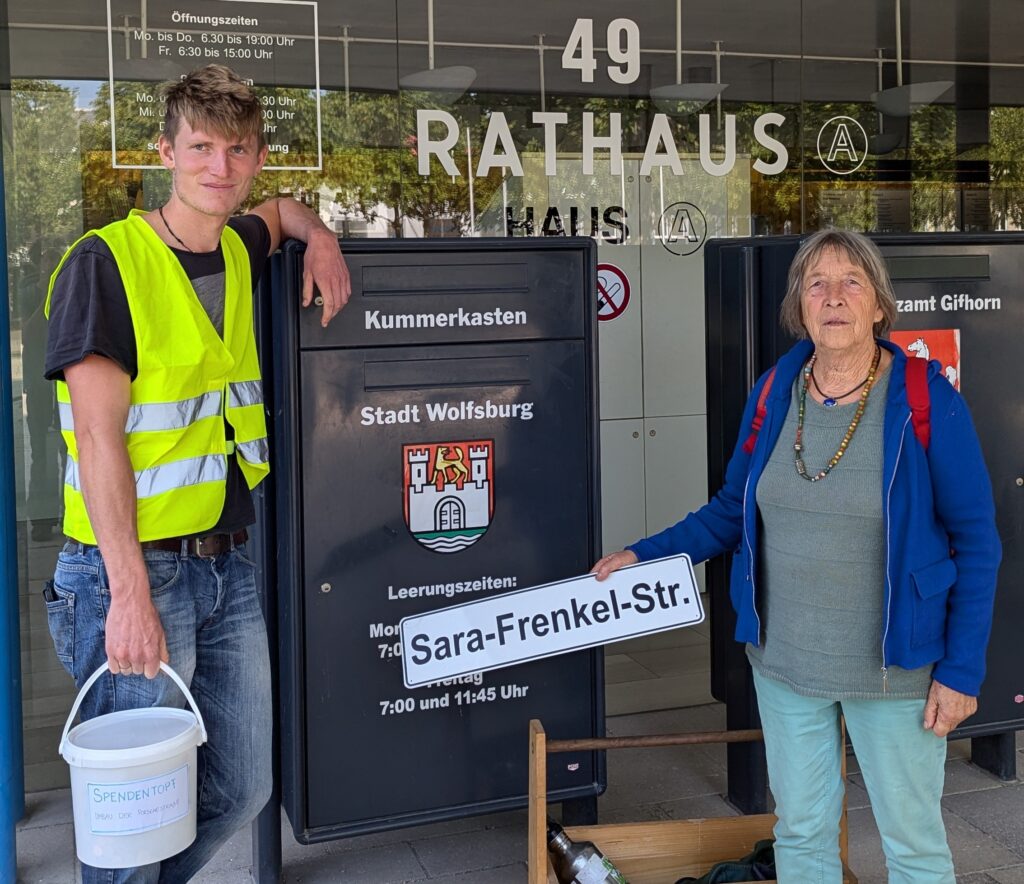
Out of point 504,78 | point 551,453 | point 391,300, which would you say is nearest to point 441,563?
point 551,453

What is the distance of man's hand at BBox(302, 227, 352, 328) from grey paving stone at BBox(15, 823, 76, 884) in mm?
1907

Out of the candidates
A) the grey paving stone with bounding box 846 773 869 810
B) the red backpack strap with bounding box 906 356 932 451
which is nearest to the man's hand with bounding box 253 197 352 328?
the red backpack strap with bounding box 906 356 932 451

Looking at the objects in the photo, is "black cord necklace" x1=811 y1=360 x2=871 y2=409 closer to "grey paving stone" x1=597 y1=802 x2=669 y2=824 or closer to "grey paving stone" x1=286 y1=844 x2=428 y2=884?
"grey paving stone" x1=597 y1=802 x2=669 y2=824

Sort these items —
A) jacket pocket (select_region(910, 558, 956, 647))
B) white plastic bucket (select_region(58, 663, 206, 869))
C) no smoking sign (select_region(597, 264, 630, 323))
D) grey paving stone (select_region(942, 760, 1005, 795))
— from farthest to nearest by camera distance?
1. no smoking sign (select_region(597, 264, 630, 323))
2. grey paving stone (select_region(942, 760, 1005, 795))
3. jacket pocket (select_region(910, 558, 956, 647))
4. white plastic bucket (select_region(58, 663, 206, 869))

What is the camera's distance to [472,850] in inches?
148

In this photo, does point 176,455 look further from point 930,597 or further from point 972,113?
point 972,113

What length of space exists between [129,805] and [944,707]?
173 cm

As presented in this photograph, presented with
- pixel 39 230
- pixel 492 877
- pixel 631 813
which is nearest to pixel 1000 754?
pixel 631 813

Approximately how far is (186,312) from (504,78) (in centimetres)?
420

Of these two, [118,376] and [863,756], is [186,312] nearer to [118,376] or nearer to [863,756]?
[118,376]

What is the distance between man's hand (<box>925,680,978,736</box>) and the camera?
8.73 feet

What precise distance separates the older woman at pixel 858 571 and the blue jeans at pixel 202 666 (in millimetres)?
1189

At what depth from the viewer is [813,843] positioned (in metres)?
2.91

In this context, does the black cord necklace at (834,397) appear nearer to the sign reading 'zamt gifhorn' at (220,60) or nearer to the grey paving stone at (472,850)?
the grey paving stone at (472,850)
